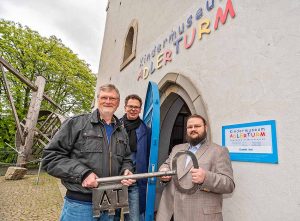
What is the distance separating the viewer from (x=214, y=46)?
2744mm

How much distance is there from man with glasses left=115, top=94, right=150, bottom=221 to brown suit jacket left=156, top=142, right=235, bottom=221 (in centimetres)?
44

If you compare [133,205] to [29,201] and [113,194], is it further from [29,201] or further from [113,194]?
[29,201]

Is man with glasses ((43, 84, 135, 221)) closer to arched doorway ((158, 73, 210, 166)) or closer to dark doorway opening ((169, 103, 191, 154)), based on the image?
arched doorway ((158, 73, 210, 166))

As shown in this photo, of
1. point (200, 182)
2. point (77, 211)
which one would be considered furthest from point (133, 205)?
point (200, 182)

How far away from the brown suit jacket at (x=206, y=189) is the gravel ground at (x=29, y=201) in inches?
154

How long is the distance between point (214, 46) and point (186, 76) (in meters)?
0.65

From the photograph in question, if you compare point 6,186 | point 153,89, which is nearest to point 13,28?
point 6,186

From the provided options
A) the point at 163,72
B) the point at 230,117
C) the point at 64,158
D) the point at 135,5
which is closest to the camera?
the point at 64,158

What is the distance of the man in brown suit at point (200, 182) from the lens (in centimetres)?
169

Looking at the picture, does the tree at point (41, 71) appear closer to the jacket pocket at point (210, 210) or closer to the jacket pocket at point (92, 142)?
the jacket pocket at point (92, 142)

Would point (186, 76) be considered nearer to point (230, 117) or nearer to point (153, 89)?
point (153, 89)

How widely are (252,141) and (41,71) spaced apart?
54.1 ft

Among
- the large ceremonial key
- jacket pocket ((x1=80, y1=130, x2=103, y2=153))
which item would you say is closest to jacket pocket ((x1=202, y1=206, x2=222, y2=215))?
the large ceremonial key

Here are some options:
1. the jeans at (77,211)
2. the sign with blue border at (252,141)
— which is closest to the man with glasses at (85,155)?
the jeans at (77,211)
